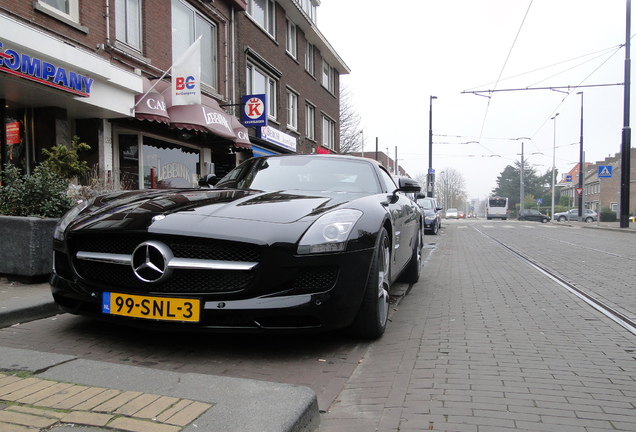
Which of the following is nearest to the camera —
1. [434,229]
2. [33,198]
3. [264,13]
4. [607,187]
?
[33,198]

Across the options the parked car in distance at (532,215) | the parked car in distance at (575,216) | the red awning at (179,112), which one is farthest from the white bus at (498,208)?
the red awning at (179,112)

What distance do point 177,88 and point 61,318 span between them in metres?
7.94

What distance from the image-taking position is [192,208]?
3.15 meters

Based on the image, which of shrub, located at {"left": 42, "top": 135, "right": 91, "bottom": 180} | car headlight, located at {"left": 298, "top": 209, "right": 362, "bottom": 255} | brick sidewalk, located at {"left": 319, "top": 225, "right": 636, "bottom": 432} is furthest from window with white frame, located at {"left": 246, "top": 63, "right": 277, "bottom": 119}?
car headlight, located at {"left": 298, "top": 209, "right": 362, "bottom": 255}

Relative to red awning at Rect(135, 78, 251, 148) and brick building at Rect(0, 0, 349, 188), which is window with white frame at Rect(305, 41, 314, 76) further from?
red awning at Rect(135, 78, 251, 148)

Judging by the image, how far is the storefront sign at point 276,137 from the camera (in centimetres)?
1622

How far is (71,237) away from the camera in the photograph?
10.3ft

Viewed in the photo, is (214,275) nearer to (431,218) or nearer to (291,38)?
(431,218)

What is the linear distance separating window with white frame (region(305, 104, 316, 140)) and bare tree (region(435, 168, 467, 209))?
6721cm

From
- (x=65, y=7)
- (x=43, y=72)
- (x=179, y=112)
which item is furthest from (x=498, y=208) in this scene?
(x=43, y=72)

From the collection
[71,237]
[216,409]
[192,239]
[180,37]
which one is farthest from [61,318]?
[180,37]

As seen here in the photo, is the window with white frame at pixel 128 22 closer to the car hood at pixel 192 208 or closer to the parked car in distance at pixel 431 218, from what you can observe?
the car hood at pixel 192 208

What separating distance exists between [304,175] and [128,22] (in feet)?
26.8

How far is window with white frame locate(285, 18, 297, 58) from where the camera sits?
2036 cm
